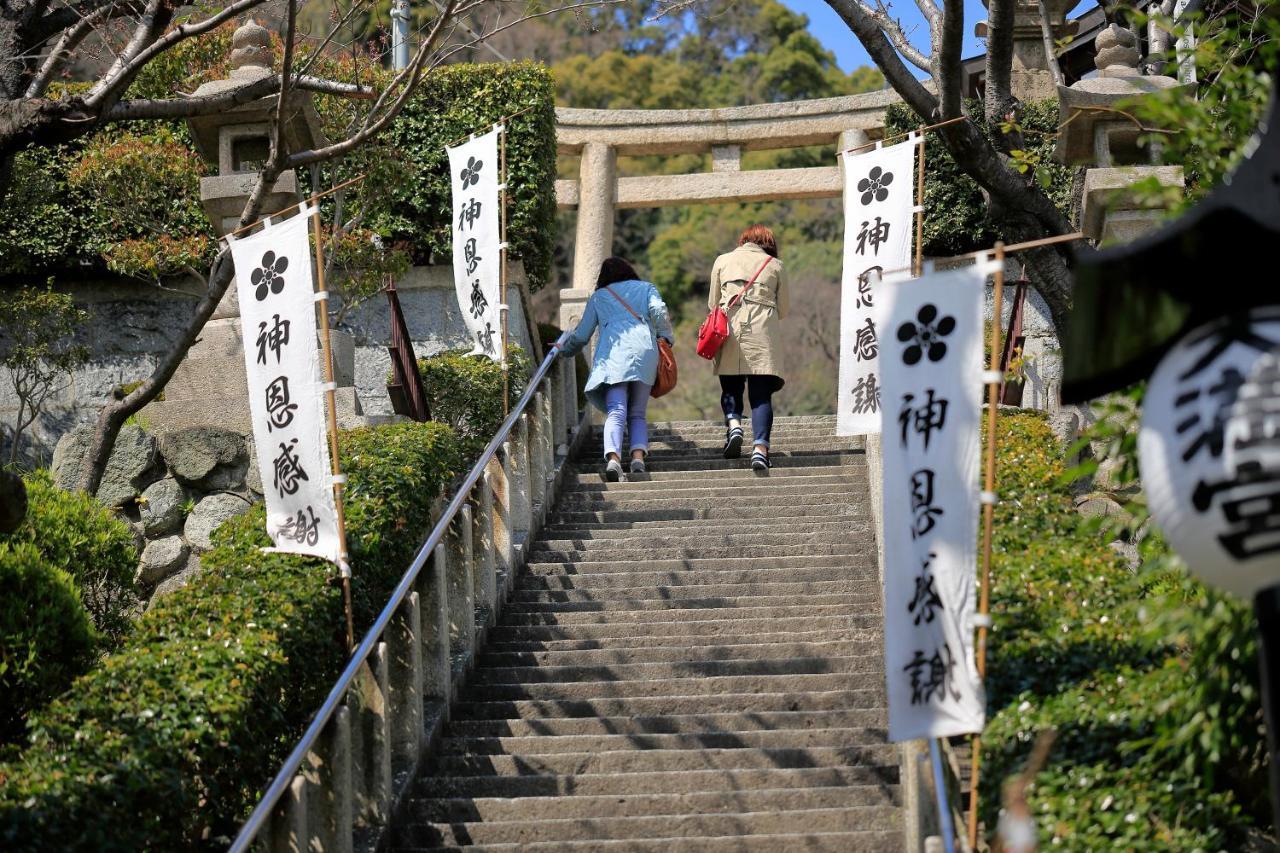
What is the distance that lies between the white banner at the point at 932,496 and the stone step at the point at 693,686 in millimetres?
1967

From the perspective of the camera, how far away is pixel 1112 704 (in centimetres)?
561

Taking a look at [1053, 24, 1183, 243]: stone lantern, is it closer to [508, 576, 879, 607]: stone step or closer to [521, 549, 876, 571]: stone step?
[521, 549, 876, 571]: stone step

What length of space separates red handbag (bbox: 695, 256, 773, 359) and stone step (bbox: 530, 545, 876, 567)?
71.1 inches

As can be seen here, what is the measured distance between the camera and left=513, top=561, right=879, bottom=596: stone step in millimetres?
9008

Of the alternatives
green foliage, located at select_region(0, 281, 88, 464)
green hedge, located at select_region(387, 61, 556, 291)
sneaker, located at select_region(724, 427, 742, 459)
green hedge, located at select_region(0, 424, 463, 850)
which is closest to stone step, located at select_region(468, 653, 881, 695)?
green hedge, located at select_region(0, 424, 463, 850)

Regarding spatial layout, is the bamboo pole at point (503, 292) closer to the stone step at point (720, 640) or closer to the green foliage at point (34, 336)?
the stone step at point (720, 640)

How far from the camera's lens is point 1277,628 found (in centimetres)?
390

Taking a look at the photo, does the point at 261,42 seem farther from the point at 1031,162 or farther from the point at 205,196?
the point at 1031,162

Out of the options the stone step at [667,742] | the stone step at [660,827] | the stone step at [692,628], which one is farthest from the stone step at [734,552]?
the stone step at [660,827]

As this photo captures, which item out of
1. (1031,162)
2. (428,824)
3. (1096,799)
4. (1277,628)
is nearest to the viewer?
(1277,628)

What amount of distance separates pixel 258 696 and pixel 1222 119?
453cm

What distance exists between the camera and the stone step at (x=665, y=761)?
24.0 feet

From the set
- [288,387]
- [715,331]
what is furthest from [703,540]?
[288,387]

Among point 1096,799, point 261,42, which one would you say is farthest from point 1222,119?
point 261,42
